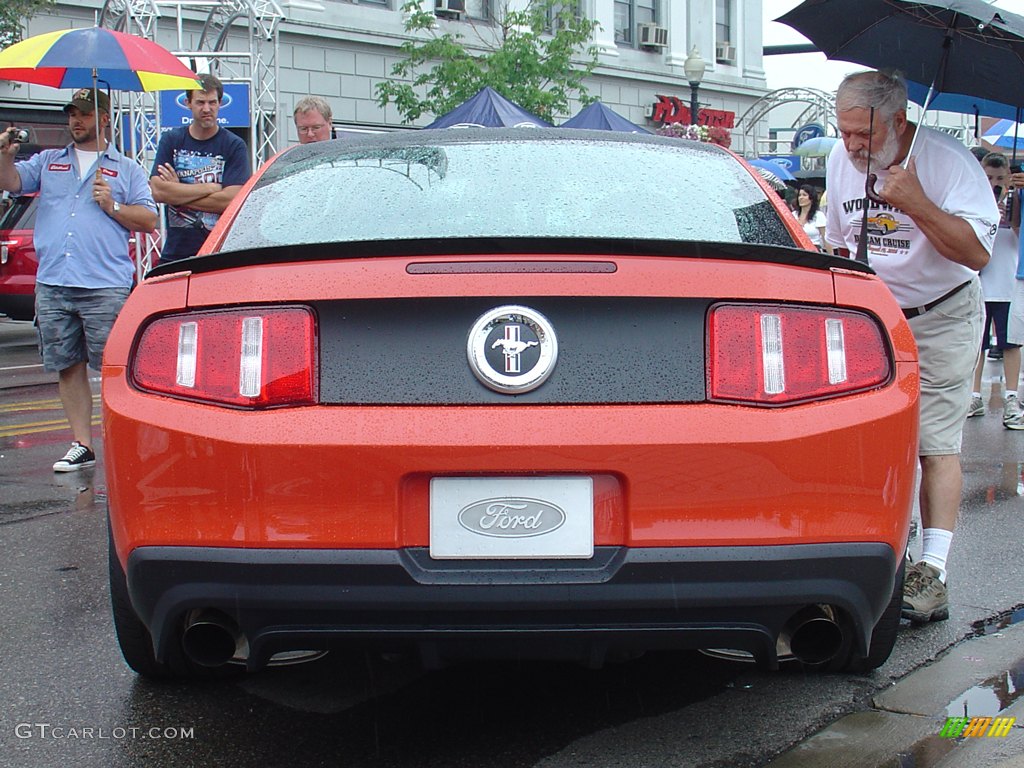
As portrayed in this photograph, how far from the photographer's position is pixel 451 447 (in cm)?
258

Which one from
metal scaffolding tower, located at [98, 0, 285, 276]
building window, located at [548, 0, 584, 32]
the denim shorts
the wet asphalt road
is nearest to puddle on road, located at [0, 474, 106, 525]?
the denim shorts

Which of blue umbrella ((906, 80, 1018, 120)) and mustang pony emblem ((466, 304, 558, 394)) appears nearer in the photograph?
mustang pony emblem ((466, 304, 558, 394))

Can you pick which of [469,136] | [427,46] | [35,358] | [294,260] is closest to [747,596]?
[294,260]

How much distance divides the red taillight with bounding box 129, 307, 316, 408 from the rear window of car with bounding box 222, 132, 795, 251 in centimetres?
39

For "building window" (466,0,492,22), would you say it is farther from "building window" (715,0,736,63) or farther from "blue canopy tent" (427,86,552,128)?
"blue canopy tent" (427,86,552,128)

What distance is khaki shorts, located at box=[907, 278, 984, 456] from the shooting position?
423 cm

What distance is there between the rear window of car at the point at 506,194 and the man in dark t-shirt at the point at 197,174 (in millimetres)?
2798

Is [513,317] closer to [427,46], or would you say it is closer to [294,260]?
[294,260]

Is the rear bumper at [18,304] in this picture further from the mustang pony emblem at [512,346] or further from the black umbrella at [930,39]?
the mustang pony emblem at [512,346]

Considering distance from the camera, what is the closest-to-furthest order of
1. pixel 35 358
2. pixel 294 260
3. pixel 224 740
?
pixel 294 260, pixel 224 740, pixel 35 358

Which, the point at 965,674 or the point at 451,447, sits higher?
the point at 451,447

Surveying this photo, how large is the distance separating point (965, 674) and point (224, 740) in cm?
199

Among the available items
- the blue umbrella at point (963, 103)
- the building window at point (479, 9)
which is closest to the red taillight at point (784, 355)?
the blue umbrella at point (963, 103)

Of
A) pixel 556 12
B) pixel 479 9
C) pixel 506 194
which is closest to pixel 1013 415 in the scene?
pixel 506 194
